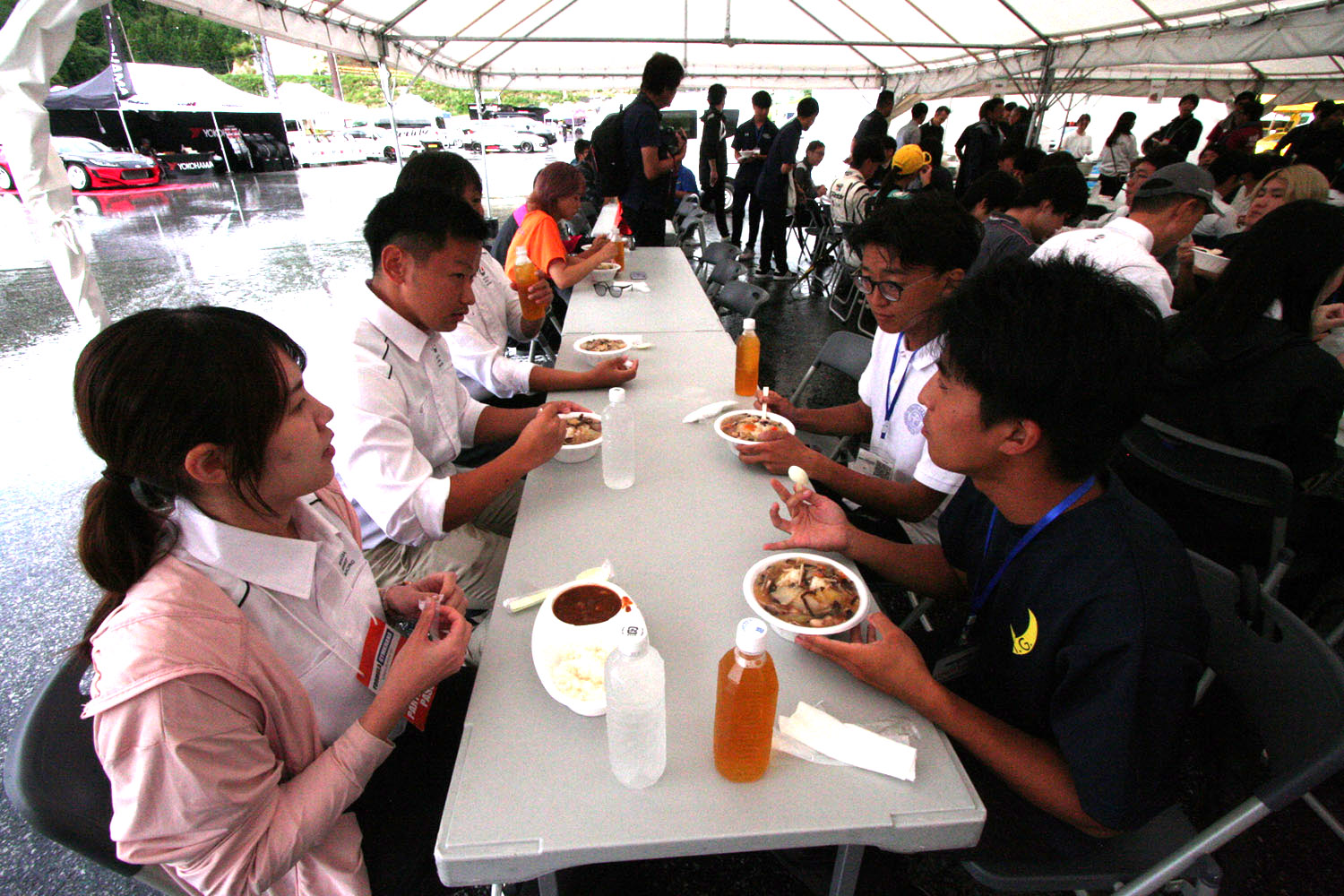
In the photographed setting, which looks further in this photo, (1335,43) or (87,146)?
(87,146)

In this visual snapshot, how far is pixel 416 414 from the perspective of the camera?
188 cm

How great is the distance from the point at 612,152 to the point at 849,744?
5154mm

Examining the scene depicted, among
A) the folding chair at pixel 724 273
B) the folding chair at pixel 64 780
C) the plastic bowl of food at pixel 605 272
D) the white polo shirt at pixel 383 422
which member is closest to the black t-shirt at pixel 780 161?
the folding chair at pixel 724 273

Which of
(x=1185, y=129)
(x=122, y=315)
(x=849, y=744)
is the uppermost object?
(x=1185, y=129)

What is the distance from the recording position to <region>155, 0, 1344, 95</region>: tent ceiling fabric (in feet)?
18.8

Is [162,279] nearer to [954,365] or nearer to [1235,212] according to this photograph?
[954,365]

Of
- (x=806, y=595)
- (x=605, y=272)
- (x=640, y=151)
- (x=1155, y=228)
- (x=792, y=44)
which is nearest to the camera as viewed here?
(x=806, y=595)

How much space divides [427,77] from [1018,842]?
1043 centimetres

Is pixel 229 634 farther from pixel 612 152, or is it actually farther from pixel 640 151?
pixel 612 152

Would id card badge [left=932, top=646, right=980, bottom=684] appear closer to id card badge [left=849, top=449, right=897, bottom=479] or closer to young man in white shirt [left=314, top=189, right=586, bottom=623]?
id card badge [left=849, top=449, right=897, bottom=479]

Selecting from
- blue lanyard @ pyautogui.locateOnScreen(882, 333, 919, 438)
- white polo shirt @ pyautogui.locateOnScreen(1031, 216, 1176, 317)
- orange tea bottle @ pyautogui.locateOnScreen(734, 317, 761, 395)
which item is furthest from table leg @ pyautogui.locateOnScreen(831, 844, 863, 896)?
white polo shirt @ pyautogui.locateOnScreen(1031, 216, 1176, 317)

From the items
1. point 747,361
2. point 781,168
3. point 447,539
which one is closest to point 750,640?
point 447,539

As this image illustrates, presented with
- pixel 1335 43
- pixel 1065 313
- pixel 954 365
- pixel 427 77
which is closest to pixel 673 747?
pixel 954 365

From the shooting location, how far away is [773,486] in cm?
172
